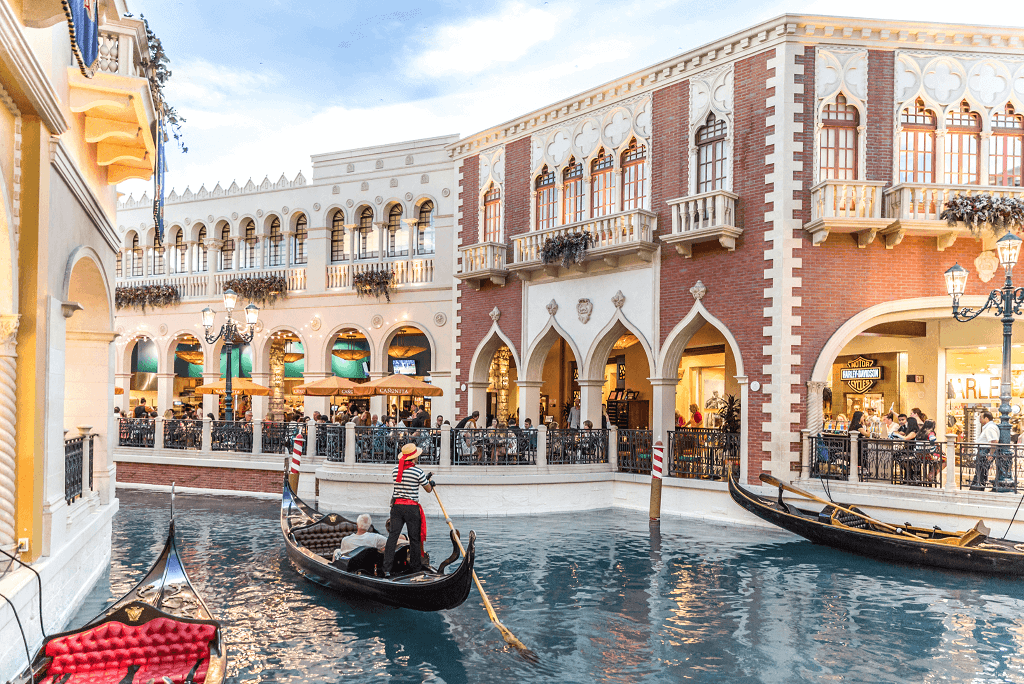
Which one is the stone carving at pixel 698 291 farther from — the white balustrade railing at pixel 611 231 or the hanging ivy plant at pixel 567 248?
the hanging ivy plant at pixel 567 248

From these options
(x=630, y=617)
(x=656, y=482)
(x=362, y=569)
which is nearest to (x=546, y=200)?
(x=656, y=482)

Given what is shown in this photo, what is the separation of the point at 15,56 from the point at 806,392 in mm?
10857

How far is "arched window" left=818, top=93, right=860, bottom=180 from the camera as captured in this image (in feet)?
41.7

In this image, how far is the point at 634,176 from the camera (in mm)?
14977

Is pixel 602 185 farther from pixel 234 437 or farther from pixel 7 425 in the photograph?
pixel 7 425

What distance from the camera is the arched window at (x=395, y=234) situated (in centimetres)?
1927

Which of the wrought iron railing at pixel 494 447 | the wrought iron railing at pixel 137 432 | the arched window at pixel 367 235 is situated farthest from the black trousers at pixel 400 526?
the arched window at pixel 367 235

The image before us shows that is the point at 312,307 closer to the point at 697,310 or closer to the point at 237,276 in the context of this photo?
the point at 237,276

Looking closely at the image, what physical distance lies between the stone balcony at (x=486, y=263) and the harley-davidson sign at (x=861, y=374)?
685 cm

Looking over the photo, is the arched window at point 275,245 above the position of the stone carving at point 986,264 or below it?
above

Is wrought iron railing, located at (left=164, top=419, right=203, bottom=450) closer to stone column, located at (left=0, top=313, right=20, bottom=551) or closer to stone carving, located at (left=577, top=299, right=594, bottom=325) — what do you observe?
stone carving, located at (left=577, top=299, right=594, bottom=325)

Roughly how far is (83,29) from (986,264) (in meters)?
12.1

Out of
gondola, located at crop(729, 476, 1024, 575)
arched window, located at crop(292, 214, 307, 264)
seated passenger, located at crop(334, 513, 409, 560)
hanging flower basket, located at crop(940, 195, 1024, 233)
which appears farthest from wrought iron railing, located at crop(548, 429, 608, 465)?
arched window, located at crop(292, 214, 307, 264)

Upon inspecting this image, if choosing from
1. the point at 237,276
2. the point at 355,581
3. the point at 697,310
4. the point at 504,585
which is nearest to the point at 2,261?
the point at 355,581
